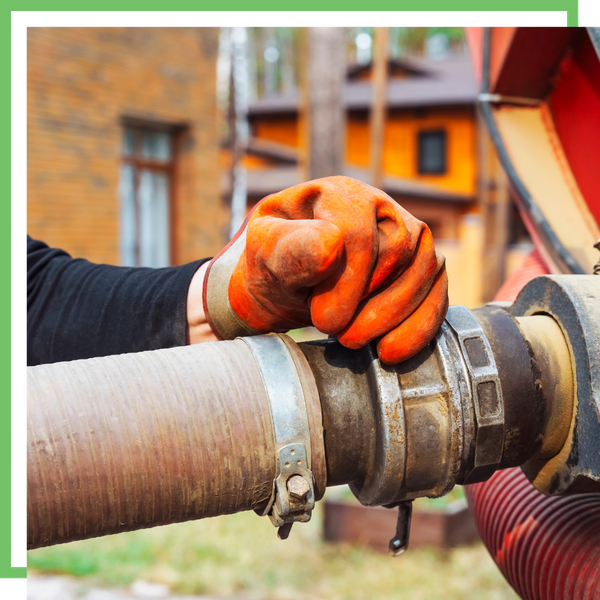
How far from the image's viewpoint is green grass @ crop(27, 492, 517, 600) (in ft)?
11.4

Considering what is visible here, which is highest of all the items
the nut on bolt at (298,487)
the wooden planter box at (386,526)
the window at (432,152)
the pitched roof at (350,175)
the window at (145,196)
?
the window at (432,152)

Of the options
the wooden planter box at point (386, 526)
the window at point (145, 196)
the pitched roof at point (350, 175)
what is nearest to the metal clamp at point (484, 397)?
the wooden planter box at point (386, 526)

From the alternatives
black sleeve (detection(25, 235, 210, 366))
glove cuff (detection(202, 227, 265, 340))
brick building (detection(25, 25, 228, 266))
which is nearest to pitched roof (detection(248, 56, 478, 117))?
brick building (detection(25, 25, 228, 266))

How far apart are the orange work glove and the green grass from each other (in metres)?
2.85

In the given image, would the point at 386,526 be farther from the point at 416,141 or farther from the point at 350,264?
the point at 416,141

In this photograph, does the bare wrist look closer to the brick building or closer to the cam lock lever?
the cam lock lever

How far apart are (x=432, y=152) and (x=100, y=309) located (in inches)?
703

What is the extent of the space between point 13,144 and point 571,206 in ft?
4.18

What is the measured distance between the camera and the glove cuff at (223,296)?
1246mm

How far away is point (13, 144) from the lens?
3.97ft

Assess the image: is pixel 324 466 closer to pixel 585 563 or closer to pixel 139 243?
pixel 585 563

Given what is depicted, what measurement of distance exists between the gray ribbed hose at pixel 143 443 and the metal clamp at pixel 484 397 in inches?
9.6

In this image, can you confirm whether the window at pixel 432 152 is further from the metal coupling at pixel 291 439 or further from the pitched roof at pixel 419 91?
the metal coupling at pixel 291 439

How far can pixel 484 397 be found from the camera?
999 mm
